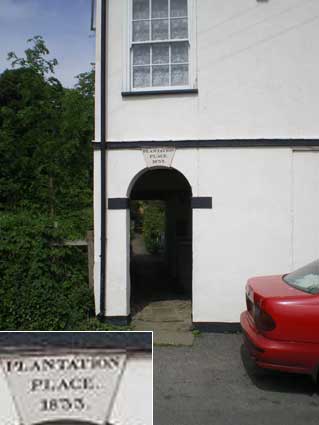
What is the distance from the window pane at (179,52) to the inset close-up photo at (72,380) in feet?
20.7

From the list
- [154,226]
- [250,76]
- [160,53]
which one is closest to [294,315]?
[250,76]

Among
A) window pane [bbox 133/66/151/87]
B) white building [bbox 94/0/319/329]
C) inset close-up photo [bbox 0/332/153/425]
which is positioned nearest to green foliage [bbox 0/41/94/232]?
white building [bbox 94/0/319/329]

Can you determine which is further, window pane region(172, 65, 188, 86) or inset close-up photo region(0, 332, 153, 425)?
window pane region(172, 65, 188, 86)

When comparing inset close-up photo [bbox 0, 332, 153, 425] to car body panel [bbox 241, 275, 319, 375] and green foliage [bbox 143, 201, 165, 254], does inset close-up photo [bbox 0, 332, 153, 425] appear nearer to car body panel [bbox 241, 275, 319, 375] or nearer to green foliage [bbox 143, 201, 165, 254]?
car body panel [bbox 241, 275, 319, 375]

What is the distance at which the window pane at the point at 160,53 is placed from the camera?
746cm

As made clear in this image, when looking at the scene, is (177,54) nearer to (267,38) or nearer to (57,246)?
(267,38)

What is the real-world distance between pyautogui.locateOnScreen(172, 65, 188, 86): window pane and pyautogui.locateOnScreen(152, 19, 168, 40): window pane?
0.55 m

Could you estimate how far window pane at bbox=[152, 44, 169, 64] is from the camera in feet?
24.5

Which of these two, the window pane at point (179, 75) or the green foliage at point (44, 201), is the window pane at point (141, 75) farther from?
the green foliage at point (44, 201)

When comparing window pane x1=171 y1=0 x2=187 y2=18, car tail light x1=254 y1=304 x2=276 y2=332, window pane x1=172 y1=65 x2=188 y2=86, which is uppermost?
window pane x1=171 y1=0 x2=187 y2=18

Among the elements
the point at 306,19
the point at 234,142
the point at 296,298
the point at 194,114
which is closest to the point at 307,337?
the point at 296,298

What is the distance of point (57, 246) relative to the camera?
23.5 feet

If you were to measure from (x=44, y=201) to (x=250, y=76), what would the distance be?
6.37 metres

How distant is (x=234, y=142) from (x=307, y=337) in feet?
11.3
